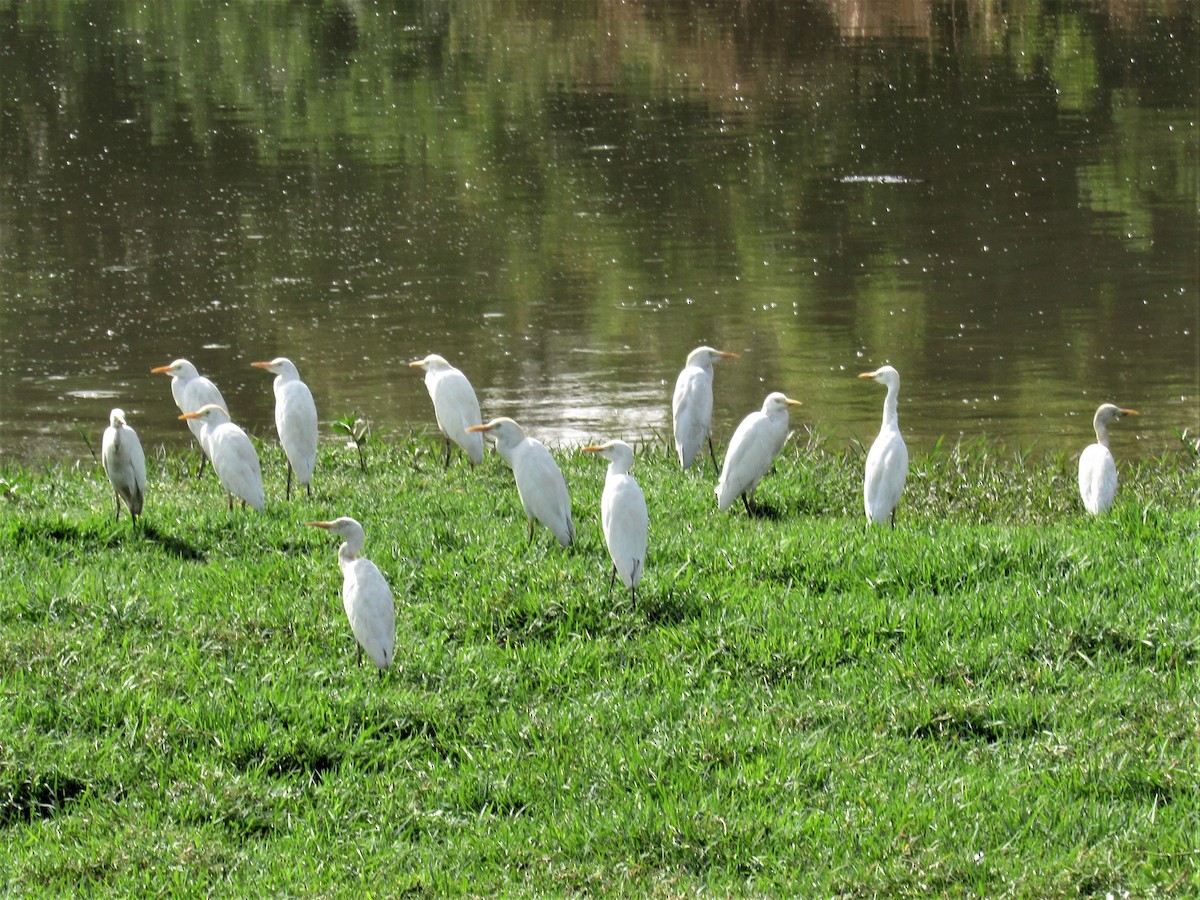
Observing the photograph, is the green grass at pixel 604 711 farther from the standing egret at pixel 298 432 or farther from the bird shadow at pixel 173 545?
the standing egret at pixel 298 432

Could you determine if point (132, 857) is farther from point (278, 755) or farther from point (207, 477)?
point (207, 477)

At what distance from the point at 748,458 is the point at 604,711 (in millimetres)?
2798

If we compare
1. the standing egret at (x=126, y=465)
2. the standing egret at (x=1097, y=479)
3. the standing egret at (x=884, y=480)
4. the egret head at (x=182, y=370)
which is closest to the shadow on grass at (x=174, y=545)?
the standing egret at (x=126, y=465)

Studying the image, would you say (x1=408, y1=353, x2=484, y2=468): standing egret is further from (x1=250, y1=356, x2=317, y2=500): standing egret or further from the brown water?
the brown water

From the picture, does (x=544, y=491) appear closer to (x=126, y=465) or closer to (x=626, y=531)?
(x=626, y=531)

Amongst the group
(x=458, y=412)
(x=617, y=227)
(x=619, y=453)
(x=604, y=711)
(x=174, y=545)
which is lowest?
(x=604, y=711)

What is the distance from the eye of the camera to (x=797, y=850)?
434 cm

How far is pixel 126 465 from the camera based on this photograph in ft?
23.2

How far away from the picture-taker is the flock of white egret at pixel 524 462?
5.86 m

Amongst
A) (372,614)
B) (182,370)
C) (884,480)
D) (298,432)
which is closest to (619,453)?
(884,480)

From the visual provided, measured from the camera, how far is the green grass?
4.34 m

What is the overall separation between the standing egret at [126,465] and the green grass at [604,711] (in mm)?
167

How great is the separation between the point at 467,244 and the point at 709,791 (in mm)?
12057

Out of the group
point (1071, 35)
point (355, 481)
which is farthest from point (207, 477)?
point (1071, 35)
